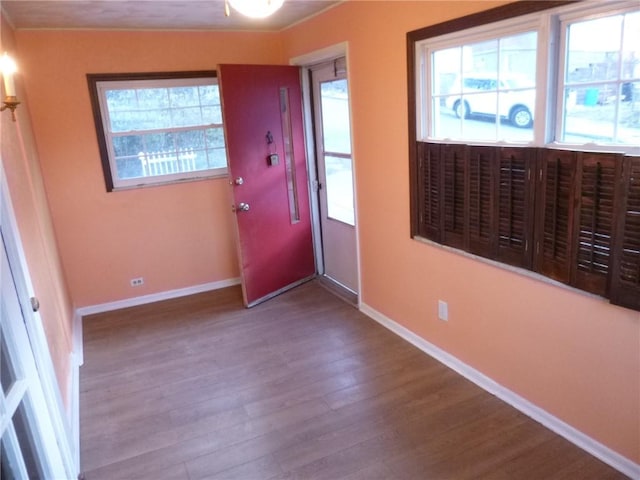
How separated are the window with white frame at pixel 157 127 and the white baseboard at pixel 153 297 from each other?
1011 millimetres

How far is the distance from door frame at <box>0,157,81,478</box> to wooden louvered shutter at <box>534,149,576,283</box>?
2.18 m

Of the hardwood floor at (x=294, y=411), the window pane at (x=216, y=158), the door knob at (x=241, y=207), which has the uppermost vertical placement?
the window pane at (x=216, y=158)

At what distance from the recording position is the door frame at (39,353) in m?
1.79

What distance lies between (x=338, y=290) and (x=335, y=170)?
1.06 m

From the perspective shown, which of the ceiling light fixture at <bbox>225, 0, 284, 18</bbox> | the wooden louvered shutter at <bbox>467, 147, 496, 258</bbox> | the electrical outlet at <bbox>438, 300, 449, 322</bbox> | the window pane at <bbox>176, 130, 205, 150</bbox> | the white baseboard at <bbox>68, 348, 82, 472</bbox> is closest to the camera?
the ceiling light fixture at <bbox>225, 0, 284, 18</bbox>

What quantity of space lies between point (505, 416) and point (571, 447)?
0.32 meters

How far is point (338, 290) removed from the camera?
420 centimetres

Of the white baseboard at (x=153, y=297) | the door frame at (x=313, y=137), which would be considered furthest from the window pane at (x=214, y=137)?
the white baseboard at (x=153, y=297)

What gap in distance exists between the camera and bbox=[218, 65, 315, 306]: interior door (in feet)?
12.1

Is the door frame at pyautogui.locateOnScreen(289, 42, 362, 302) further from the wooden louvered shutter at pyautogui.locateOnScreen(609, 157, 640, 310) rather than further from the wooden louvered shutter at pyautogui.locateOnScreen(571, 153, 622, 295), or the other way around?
the wooden louvered shutter at pyautogui.locateOnScreen(609, 157, 640, 310)

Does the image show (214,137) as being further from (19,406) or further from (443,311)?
(19,406)

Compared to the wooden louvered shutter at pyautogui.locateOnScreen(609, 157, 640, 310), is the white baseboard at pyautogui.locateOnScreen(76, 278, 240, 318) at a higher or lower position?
lower

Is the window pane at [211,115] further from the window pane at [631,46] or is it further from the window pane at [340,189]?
the window pane at [631,46]

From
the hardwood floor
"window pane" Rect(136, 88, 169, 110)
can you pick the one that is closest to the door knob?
the hardwood floor
